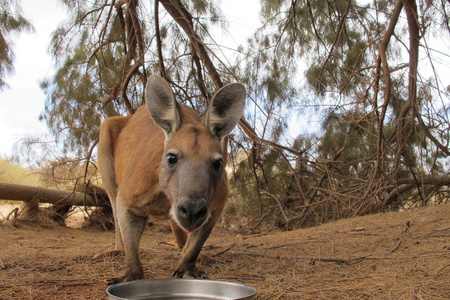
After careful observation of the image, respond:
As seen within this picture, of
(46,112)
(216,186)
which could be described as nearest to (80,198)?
(46,112)

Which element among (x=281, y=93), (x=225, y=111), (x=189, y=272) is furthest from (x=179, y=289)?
(x=281, y=93)

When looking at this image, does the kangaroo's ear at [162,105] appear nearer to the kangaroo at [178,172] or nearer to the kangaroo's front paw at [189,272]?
the kangaroo at [178,172]

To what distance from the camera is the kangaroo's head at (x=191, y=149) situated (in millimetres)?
2492

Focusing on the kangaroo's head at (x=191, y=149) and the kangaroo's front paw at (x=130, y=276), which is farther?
the kangaroo's front paw at (x=130, y=276)

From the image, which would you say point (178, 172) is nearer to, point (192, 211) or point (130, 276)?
point (192, 211)

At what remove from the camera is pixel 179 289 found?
8.42ft

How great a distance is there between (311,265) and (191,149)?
1502 mm

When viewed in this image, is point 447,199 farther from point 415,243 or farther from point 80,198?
point 80,198

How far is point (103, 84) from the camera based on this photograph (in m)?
6.64

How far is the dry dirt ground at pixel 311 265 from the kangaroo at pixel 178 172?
0.37m

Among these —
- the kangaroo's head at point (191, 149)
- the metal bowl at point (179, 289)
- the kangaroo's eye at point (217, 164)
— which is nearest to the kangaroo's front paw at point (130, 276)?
the metal bowl at point (179, 289)

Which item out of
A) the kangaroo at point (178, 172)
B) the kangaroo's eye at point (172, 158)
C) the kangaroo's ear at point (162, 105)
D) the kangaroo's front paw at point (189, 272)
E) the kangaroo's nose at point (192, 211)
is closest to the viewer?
the kangaroo's nose at point (192, 211)

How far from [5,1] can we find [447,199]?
6.98 meters

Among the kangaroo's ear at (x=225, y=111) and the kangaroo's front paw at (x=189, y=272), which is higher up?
the kangaroo's ear at (x=225, y=111)
